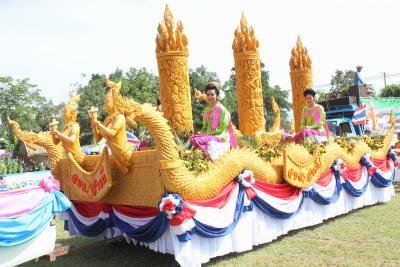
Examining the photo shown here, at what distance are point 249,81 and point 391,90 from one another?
32292 mm

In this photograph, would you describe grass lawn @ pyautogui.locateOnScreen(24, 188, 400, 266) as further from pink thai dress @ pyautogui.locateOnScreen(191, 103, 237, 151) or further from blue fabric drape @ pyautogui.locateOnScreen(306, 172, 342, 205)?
pink thai dress @ pyautogui.locateOnScreen(191, 103, 237, 151)

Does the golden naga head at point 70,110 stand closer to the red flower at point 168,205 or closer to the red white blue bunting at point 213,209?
the red white blue bunting at point 213,209

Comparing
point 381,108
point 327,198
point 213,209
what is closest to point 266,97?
point 381,108

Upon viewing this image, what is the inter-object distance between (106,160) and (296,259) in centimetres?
242

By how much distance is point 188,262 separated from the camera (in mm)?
3682

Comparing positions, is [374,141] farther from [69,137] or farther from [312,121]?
[69,137]

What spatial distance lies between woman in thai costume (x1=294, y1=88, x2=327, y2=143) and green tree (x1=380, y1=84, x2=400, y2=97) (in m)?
31.5

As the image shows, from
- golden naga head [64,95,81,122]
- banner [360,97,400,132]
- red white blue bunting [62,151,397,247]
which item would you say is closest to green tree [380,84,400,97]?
banner [360,97,400,132]

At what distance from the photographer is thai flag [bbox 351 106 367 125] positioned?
1561 cm

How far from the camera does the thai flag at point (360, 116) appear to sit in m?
15.6

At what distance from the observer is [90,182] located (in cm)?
460

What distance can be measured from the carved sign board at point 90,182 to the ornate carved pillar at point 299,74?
19.5ft

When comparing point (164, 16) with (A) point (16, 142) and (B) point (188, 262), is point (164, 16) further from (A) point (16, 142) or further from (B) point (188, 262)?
(A) point (16, 142)

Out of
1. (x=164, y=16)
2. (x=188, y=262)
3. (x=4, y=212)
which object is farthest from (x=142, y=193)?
(x=164, y=16)
